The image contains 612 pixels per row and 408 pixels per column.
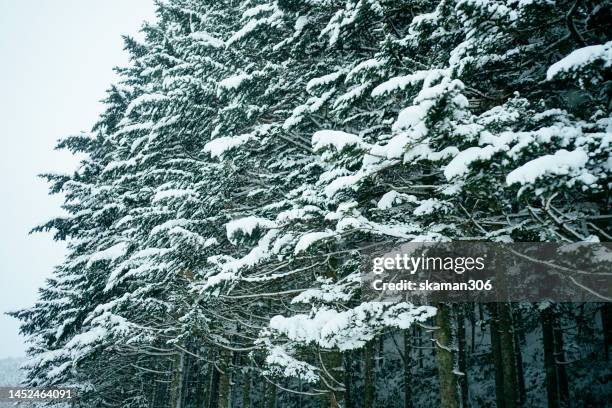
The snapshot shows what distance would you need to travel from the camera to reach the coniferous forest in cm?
417

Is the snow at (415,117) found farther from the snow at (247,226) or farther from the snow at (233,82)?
the snow at (233,82)

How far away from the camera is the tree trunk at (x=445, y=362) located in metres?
6.19

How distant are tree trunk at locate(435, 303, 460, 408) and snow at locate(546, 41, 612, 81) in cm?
427

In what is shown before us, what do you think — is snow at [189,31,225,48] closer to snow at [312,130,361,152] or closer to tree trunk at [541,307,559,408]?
snow at [312,130,361,152]

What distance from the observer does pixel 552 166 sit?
322 centimetres

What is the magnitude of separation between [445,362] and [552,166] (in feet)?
14.5

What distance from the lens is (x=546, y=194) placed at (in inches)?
145

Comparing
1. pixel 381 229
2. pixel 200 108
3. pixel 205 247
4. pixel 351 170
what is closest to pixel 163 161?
pixel 200 108

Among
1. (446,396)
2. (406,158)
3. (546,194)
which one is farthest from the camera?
(446,396)

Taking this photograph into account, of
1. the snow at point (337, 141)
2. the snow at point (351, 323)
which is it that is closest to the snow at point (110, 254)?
the snow at point (351, 323)

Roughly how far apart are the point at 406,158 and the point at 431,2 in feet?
13.7

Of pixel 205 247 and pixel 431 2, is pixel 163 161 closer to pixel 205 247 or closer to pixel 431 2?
pixel 205 247

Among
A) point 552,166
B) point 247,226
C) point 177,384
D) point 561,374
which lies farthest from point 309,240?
point 561,374

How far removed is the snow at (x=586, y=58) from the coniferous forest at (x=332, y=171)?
0.02 metres
